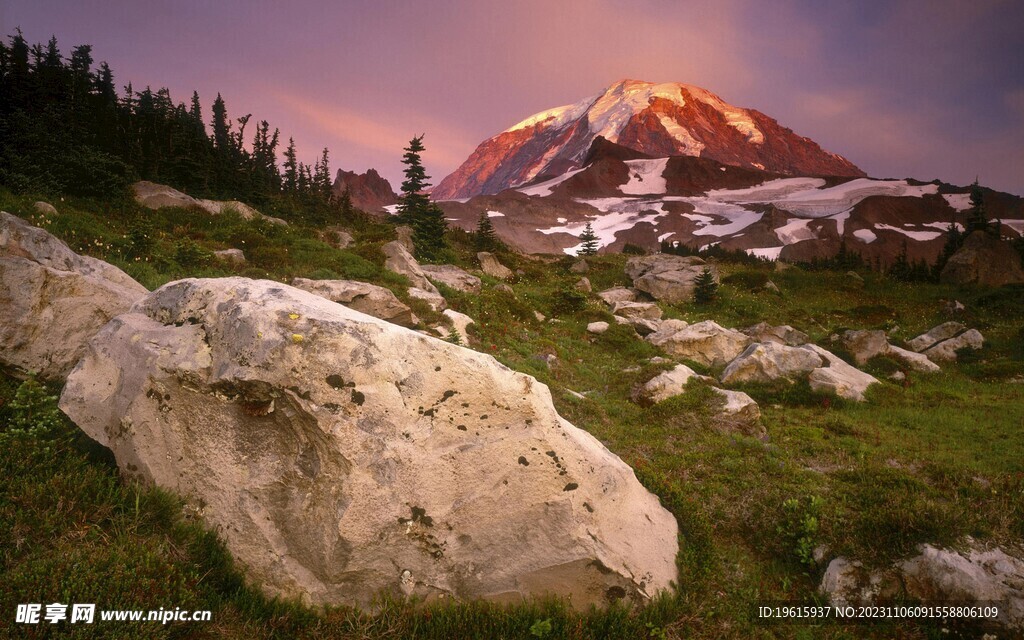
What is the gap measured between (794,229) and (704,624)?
158 metres

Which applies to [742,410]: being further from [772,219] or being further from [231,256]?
[772,219]

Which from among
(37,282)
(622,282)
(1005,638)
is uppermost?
(622,282)

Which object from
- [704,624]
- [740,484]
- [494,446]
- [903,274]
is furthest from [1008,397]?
[903,274]

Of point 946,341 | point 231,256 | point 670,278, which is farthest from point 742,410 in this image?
point 670,278

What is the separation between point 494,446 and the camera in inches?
219

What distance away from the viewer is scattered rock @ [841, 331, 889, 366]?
790 inches

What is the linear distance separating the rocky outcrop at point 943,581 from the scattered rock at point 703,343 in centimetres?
1452

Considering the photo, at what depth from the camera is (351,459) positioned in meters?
4.87

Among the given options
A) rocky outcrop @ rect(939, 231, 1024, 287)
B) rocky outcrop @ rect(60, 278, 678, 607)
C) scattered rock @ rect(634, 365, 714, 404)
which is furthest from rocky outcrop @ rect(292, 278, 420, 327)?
rocky outcrop @ rect(939, 231, 1024, 287)

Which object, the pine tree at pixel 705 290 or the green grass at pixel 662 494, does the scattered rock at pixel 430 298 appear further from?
the pine tree at pixel 705 290

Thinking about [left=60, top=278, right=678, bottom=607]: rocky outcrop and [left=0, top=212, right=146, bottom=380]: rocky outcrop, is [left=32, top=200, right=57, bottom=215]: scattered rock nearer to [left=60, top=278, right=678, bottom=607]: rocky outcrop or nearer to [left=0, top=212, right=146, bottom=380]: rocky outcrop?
[left=0, top=212, right=146, bottom=380]: rocky outcrop

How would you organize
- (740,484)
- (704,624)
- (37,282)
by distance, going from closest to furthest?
(704,624), (37,282), (740,484)

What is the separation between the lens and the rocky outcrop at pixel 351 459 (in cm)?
482

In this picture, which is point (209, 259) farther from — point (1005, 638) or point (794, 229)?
point (794, 229)
